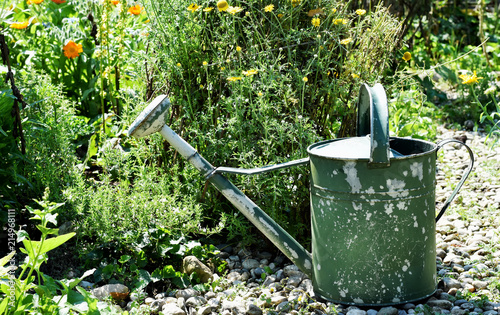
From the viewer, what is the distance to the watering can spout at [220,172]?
2.00m

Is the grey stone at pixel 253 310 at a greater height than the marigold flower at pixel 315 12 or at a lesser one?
lesser

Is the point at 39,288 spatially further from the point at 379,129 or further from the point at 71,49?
the point at 71,49

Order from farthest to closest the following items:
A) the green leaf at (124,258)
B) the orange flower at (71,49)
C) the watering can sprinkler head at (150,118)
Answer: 1. the orange flower at (71,49)
2. the green leaf at (124,258)
3. the watering can sprinkler head at (150,118)

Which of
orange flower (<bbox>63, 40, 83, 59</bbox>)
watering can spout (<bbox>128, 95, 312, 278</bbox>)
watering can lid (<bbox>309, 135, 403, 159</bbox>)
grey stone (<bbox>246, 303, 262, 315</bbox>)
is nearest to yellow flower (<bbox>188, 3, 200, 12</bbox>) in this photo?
watering can spout (<bbox>128, 95, 312, 278</bbox>)

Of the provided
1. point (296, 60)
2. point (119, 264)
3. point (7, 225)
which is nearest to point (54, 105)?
point (7, 225)

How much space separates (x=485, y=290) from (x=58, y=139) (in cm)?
195

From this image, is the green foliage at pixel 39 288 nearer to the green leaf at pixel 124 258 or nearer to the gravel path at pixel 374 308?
the gravel path at pixel 374 308

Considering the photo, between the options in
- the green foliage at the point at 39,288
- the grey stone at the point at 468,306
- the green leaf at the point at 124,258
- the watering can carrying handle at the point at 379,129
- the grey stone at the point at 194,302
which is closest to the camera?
the green foliage at the point at 39,288

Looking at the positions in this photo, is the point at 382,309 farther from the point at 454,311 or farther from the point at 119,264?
the point at 119,264

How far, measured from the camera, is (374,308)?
211 cm

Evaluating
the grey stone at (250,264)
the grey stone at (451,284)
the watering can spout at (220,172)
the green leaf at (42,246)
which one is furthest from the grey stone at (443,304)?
the green leaf at (42,246)

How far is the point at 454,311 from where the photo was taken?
2.08 m

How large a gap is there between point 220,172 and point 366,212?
1.81 feet

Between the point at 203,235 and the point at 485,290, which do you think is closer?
the point at 485,290
